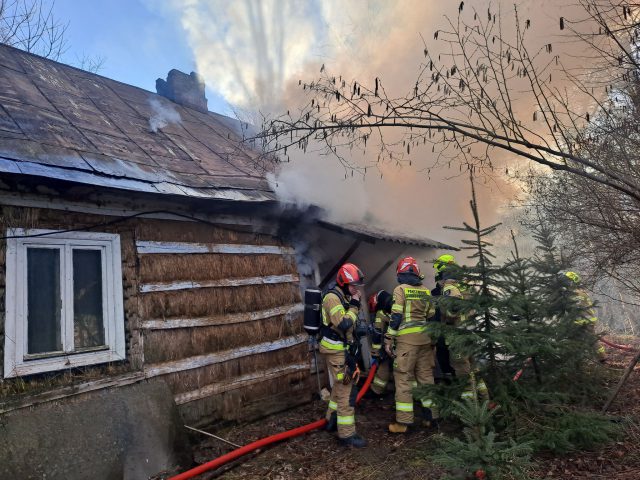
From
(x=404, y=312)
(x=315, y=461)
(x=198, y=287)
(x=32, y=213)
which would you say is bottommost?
(x=315, y=461)

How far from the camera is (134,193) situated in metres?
5.07

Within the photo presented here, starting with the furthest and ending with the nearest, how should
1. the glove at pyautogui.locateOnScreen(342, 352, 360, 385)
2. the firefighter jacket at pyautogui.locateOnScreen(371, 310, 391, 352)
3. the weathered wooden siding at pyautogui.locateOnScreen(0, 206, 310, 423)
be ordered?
the firefighter jacket at pyautogui.locateOnScreen(371, 310, 391, 352), the glove at pyautogui.locateOnScreen(342, 352, 360, 385), the weathered wooden siding at pyautogui.locateOnScreen(0, 206, 310, 423)

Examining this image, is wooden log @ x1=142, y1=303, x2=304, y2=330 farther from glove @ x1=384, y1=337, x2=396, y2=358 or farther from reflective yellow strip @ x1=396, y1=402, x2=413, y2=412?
reflective yellow strip @ x1=396, y1=402, x2=413, y2=412

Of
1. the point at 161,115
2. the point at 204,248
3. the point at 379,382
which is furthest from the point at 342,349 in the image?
the point at 161,115

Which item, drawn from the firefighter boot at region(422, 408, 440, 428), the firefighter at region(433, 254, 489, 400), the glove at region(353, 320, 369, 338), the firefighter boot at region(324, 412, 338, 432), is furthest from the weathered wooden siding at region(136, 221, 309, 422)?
the firefighter at region(433, 254, 489, 400)

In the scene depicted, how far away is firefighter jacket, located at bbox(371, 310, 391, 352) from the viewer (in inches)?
279

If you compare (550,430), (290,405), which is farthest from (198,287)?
(550,430)

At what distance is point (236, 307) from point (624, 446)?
4.96 metres

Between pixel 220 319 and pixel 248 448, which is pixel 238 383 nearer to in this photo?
pixel 220 319

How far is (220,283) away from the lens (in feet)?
19.9

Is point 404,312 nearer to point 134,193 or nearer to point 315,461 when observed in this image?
point 315,461

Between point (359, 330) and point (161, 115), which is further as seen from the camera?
point (161, 115)

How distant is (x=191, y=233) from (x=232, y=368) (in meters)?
1.98

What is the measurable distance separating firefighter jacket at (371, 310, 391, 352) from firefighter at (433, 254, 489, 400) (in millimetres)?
948
